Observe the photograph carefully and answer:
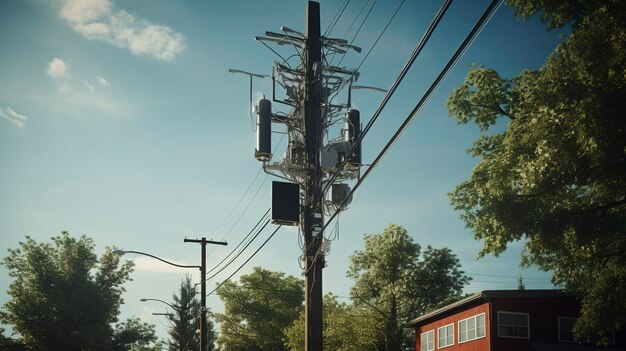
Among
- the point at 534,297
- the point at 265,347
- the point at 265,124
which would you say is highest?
the point at 265,124

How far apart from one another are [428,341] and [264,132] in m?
28.6

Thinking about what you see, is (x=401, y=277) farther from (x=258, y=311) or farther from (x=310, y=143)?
(x=310, y=143)

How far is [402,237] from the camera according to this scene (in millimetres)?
60719

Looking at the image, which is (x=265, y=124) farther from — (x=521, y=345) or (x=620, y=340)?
(x=620, y=340)

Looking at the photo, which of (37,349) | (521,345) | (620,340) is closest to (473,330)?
(521,345)

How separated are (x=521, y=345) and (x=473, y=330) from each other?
9.30 ft

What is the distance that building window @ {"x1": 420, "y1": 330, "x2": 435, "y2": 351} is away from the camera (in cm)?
3966

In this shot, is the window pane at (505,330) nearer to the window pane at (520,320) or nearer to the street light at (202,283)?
the window pane at (520,320)

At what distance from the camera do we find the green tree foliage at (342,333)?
46.5m

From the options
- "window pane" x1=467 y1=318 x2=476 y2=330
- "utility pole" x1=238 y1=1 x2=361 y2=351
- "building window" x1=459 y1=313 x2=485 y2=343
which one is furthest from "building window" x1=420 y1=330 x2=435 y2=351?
"utility pole" x1=238 y1=1 x2=361 y2=351

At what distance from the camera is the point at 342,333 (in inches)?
1833

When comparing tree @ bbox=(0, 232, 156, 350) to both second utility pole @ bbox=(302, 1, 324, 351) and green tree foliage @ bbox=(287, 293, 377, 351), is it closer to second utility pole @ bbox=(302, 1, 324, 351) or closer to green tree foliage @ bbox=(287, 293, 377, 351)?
green tree foliage @ bbox=(287, 293, 377, 351)

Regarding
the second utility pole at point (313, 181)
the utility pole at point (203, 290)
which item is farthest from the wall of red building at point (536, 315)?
the second utility pole at point (313, 181)

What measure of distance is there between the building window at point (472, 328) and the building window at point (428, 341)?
178 inches
